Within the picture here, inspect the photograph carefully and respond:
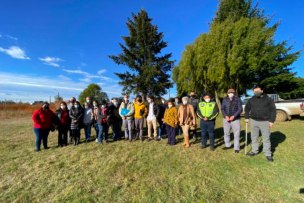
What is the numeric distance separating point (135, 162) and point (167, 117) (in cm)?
214

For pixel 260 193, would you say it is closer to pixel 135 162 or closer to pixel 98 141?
pixel 135 162

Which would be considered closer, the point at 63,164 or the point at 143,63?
the point at 63,164

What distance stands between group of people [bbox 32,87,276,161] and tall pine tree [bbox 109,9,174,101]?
11.7 m

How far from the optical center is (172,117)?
17.5ft

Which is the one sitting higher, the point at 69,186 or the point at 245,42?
the point at 245,42

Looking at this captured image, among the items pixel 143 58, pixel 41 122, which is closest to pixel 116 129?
pixel 41 122

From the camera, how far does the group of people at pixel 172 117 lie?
4.06 m

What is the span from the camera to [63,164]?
3863mm

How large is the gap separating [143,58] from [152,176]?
17.4 metres

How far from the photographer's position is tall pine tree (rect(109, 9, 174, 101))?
18156 millimetres

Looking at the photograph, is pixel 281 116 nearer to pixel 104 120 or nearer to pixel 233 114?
pixel 233 114

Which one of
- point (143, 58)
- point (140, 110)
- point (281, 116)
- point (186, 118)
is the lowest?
point (281, 116)

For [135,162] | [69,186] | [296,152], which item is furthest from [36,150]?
[296,152]

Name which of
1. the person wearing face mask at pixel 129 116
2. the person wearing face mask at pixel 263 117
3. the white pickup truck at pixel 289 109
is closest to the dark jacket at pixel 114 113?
the person wearing face mask at pixel 129 116
